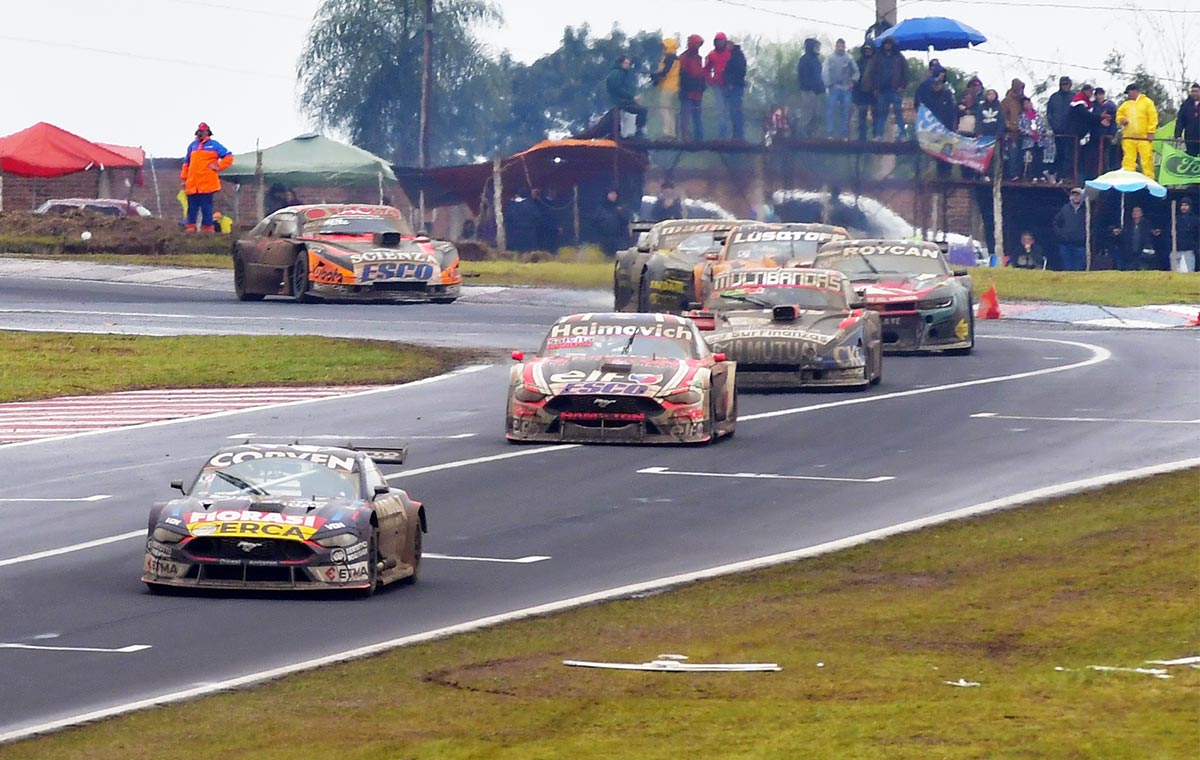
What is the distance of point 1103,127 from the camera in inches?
1699

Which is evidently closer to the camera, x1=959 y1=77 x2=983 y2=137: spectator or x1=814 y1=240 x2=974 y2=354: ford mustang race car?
x1=814 y1=240 x2=974 y2=354: ford mustang race car

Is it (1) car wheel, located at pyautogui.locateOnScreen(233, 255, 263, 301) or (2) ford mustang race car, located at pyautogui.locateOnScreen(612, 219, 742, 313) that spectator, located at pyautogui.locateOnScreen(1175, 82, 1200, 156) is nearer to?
(2) ford mustang race car, located at pyautogui.locateOnScreen(612, 219, 742, 313)

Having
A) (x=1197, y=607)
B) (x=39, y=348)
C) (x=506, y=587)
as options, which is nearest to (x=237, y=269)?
(x=39, y=348)

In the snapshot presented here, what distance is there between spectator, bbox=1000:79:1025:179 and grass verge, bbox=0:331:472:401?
16.7 meters

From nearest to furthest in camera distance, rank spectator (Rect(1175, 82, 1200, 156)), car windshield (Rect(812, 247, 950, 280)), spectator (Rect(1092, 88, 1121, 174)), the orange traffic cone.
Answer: car windshield (Rect(812, 247, 950, 280)) → the orange traffic cone → spectator (Rect(1175, 82, 1200, 156)) → spectator (Rect(1092, 88, 1121, 174))

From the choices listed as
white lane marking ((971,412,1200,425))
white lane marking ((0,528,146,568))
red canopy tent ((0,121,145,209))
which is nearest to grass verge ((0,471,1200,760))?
white lane marking ((0,528,146,568))

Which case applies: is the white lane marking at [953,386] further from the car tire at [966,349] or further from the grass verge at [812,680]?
the grass verge at [812,680]

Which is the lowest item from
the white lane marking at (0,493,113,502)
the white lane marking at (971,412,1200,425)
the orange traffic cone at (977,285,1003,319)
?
the white lane marking at (0,493,113,502)

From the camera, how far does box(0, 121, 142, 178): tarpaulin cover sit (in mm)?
54219

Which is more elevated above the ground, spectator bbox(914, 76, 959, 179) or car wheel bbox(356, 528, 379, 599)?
spectator bbox(914, 76, 959, 179)

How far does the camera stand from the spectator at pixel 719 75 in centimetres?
4488

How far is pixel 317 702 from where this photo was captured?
11.6 metres

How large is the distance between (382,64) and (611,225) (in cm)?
3617

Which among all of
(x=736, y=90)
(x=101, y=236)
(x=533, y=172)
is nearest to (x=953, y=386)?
(x=736, y=90)
